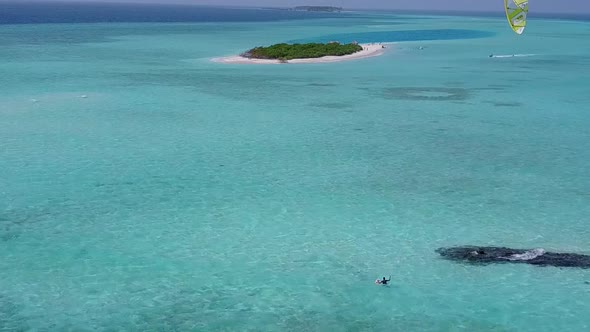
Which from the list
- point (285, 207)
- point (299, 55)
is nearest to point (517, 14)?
point (285, 207)

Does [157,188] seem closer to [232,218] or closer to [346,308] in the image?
[232,218]

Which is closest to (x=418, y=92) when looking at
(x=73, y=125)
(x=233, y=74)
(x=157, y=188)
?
(x=233, y=74)

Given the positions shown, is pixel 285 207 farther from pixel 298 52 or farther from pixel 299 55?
pixel 298 52

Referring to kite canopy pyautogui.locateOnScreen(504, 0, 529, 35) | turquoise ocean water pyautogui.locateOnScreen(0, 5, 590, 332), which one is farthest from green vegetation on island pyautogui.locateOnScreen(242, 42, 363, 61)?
kite canopy pyautogui.locateOnScreen(504, 0, 529, 35)

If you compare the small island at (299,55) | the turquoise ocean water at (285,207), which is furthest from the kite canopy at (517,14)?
the small island at (299,55)

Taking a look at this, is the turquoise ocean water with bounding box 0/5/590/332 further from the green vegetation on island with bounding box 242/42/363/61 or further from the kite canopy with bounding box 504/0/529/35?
the green vegetation on island with bounding box 242/42/363/61
